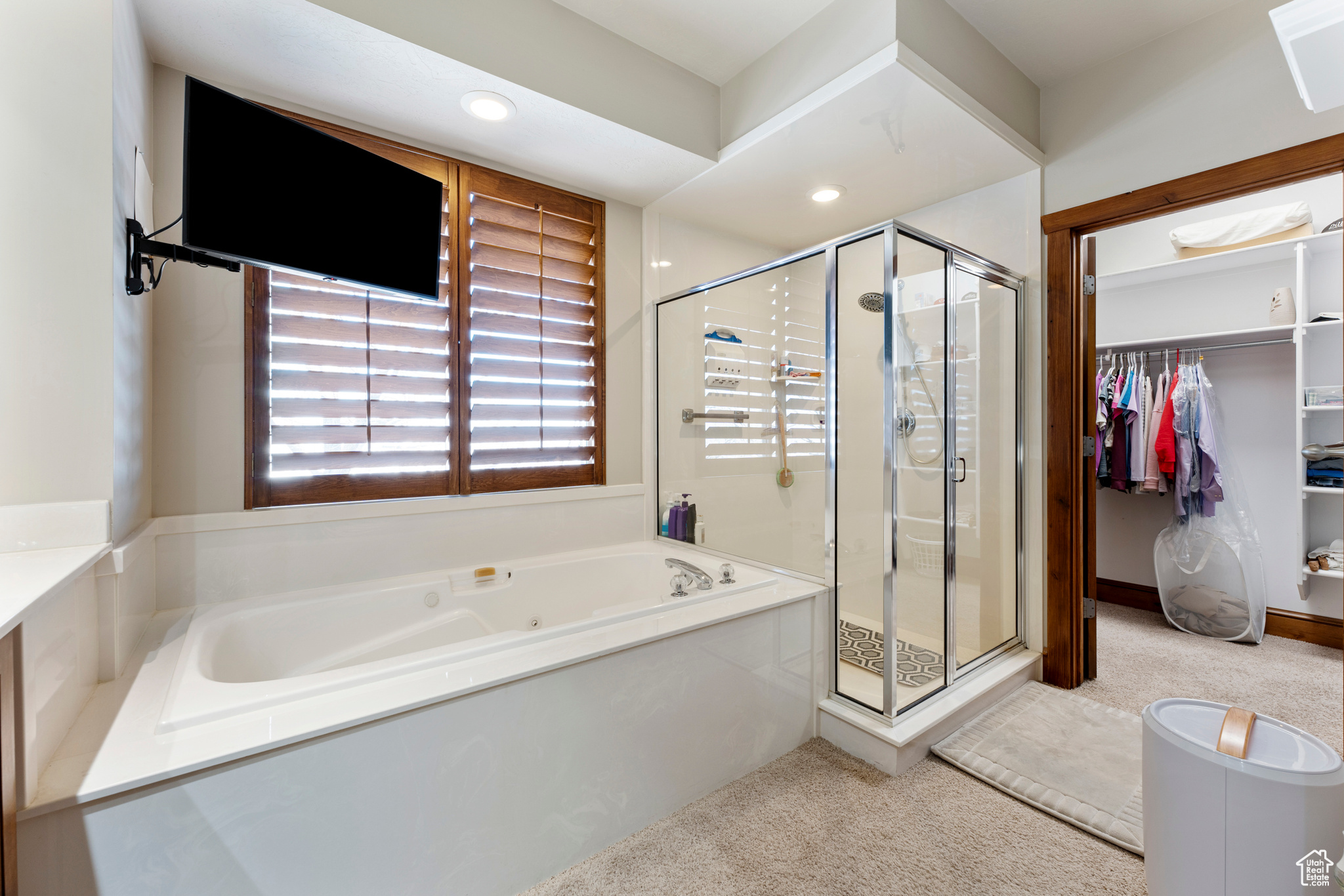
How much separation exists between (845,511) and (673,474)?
101 centimetres

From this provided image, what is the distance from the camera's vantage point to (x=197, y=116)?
1.31 meters

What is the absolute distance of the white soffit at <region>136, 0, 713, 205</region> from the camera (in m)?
1.56

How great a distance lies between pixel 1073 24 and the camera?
201cm

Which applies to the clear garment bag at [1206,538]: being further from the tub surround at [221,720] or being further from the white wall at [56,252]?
the white wall at [56,252]

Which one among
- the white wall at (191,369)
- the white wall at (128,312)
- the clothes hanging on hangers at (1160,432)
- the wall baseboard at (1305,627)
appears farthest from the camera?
the clothes hanging on hangers at (1160,432)

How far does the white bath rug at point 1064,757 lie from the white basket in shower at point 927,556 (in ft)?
1.90

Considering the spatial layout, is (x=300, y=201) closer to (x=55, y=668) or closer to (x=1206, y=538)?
(x=55, y=668)

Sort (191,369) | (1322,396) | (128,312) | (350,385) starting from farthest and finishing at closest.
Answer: (1322,396) → (350,385) → (191,369) → (128,312)

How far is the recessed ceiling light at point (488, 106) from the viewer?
188cm

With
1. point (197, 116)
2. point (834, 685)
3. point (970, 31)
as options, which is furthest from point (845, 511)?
point (197, 116)

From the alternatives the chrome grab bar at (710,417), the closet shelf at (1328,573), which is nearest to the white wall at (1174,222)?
the closet shelf at (1328,573)

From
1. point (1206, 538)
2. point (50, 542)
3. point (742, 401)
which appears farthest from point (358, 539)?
point (1206, 538)

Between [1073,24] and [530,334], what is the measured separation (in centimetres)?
243

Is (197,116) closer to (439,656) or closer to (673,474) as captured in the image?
(439,656)
